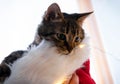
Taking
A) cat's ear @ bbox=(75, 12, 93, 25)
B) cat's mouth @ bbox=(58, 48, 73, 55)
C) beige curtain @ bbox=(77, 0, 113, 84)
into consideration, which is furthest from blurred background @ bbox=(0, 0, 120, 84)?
cat's mouth @ bbox=(58, 48, 73, 55)

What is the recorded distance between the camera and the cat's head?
736mm

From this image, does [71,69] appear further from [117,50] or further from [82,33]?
[117,50]

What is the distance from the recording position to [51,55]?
688mm

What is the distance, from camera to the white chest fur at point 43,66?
0.64 metres

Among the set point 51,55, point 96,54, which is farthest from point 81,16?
point 96,54

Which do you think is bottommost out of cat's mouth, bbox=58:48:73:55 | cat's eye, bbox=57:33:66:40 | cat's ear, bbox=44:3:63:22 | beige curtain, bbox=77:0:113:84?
beige curtain, bbox=77:0:113:84

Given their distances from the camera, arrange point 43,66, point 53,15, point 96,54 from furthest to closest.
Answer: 1. point 96,54
2. point 53,15
3. point 43,66

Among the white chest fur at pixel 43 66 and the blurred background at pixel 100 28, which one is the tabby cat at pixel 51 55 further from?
the blurred background at pixel 100 28

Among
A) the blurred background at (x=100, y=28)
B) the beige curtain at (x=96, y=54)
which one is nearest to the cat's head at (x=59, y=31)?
the blurred background at (x=100, y=28)

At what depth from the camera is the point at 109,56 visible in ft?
4.70

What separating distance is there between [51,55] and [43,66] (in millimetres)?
52

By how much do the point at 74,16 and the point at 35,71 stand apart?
12.6 inches

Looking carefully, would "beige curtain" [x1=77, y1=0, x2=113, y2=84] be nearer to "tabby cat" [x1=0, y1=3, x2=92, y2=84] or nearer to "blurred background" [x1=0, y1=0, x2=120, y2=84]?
"blurred background" [x1=0, y1=0, x2=120, y2=84]

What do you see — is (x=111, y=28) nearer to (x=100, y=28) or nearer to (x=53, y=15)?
(x=100, y=28)
